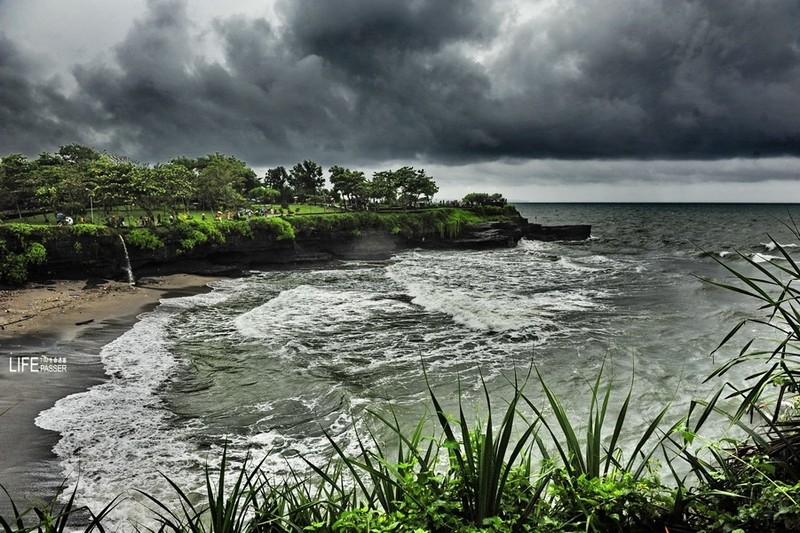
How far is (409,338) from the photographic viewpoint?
45.0 feet

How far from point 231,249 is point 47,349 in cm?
1962

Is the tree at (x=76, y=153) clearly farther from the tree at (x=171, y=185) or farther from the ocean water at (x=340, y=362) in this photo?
the ocean water at (x=340, y=362)

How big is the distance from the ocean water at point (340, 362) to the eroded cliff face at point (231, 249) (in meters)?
7.62

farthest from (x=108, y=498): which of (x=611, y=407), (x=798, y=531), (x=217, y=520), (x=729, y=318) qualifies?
(x=729, y=318)

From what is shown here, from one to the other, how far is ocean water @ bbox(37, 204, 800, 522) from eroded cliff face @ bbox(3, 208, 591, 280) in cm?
762

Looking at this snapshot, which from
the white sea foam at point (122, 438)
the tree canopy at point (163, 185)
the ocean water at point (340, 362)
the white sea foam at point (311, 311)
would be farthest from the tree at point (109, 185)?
the white sea foam at point (122, 438)

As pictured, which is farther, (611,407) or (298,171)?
(298,171)

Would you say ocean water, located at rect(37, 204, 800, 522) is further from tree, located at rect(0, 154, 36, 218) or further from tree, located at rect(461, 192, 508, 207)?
tree, located at rect(461, 192, 508, 207)

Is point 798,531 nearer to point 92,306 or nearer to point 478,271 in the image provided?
point 92,306

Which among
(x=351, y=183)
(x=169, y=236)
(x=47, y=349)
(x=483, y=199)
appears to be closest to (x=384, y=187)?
(x=351, y=183)

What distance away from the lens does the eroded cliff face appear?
78.7ft

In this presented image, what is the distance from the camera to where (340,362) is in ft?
38.2

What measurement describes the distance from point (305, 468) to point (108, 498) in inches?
107

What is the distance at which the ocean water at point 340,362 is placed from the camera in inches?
291
